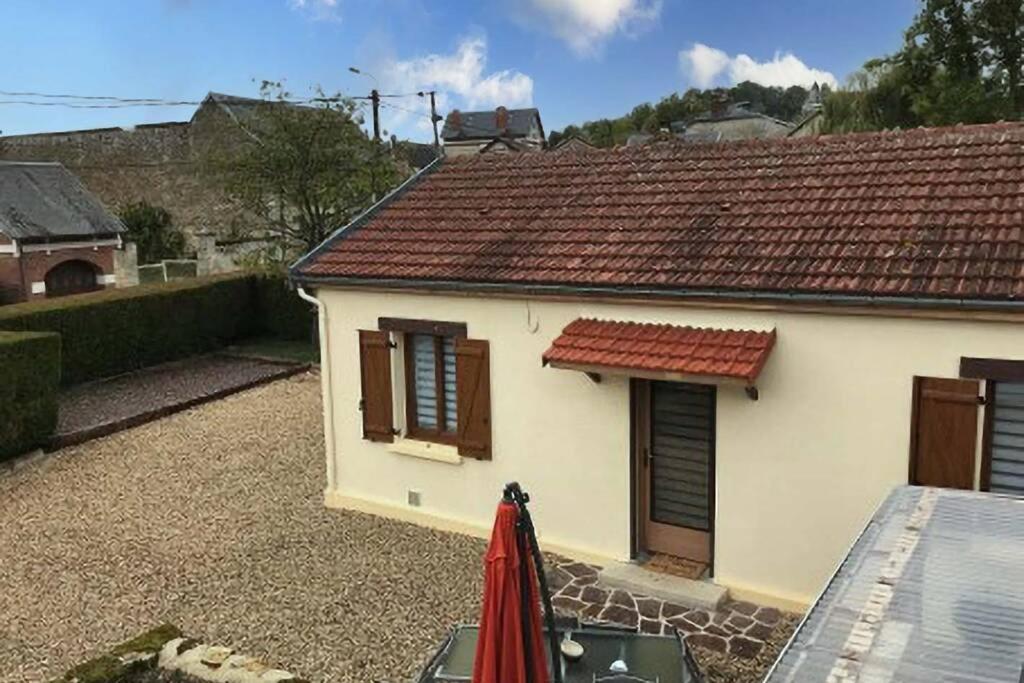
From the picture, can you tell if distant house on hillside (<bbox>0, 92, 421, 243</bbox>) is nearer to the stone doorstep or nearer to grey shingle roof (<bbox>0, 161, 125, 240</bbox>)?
grey shingle roof (<bbox>0, 161, 125, 240</bbox>)

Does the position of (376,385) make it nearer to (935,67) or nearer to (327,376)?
(327,376)

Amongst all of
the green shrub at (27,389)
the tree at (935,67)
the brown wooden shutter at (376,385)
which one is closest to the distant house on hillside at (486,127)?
the tree at (935,67)

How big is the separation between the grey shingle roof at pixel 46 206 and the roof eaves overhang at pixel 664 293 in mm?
22518

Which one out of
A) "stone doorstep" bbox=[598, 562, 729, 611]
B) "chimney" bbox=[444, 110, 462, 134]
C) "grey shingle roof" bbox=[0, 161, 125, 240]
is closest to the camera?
"stone doorstep" bbox=[598, 562, 729, 611]

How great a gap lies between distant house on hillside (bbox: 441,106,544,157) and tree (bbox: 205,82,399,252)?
156ft

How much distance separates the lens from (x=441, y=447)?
487 inches

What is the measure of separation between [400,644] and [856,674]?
6.02m

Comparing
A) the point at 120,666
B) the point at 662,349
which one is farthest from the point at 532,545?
the point at 120,666

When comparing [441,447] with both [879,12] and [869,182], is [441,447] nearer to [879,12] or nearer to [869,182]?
[869,182]

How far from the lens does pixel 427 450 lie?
1240 centimetres

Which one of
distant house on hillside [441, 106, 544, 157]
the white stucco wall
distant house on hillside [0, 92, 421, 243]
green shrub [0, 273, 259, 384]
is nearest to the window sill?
the white stucco wall

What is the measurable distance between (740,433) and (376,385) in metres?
5.36

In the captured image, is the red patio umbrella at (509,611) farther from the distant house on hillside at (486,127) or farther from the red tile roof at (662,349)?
the distant house on hillside at (486,127)

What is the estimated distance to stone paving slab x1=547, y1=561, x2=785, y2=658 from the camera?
9266 mm
